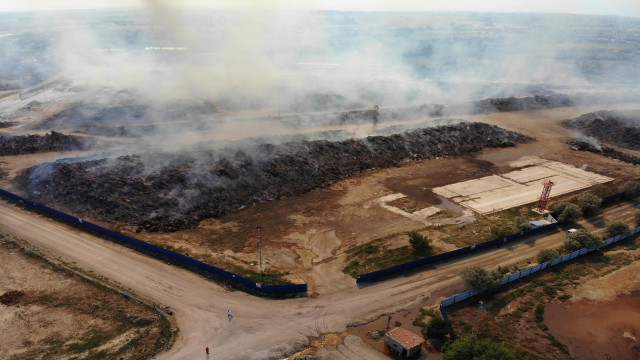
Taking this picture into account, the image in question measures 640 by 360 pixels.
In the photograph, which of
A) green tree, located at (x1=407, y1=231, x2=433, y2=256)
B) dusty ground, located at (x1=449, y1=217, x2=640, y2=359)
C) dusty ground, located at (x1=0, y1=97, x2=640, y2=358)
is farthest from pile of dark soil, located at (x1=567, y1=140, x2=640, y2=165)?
green tree, located at (x1=407, y1=231, x2=433, y2=256)

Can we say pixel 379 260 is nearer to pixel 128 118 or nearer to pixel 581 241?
pixel 581 241

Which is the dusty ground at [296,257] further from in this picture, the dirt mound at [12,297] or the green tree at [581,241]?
the dirt mound at [12,297]

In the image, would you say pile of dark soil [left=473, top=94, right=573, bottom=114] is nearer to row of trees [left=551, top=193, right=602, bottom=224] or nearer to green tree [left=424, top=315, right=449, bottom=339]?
row of trees [left=551, top=193, right=602, bottom=224]

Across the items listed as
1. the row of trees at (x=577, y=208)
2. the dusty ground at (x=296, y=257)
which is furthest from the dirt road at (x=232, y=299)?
the row of trees at (x=577, y=208)

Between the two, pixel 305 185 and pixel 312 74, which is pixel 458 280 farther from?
pixel 312 74

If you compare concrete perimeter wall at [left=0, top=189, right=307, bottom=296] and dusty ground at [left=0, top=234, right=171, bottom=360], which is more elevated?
concrete perimeter wall at [left=0, top=189, right=307, bottom=296]

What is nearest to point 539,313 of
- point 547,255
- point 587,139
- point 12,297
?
point 547,255
